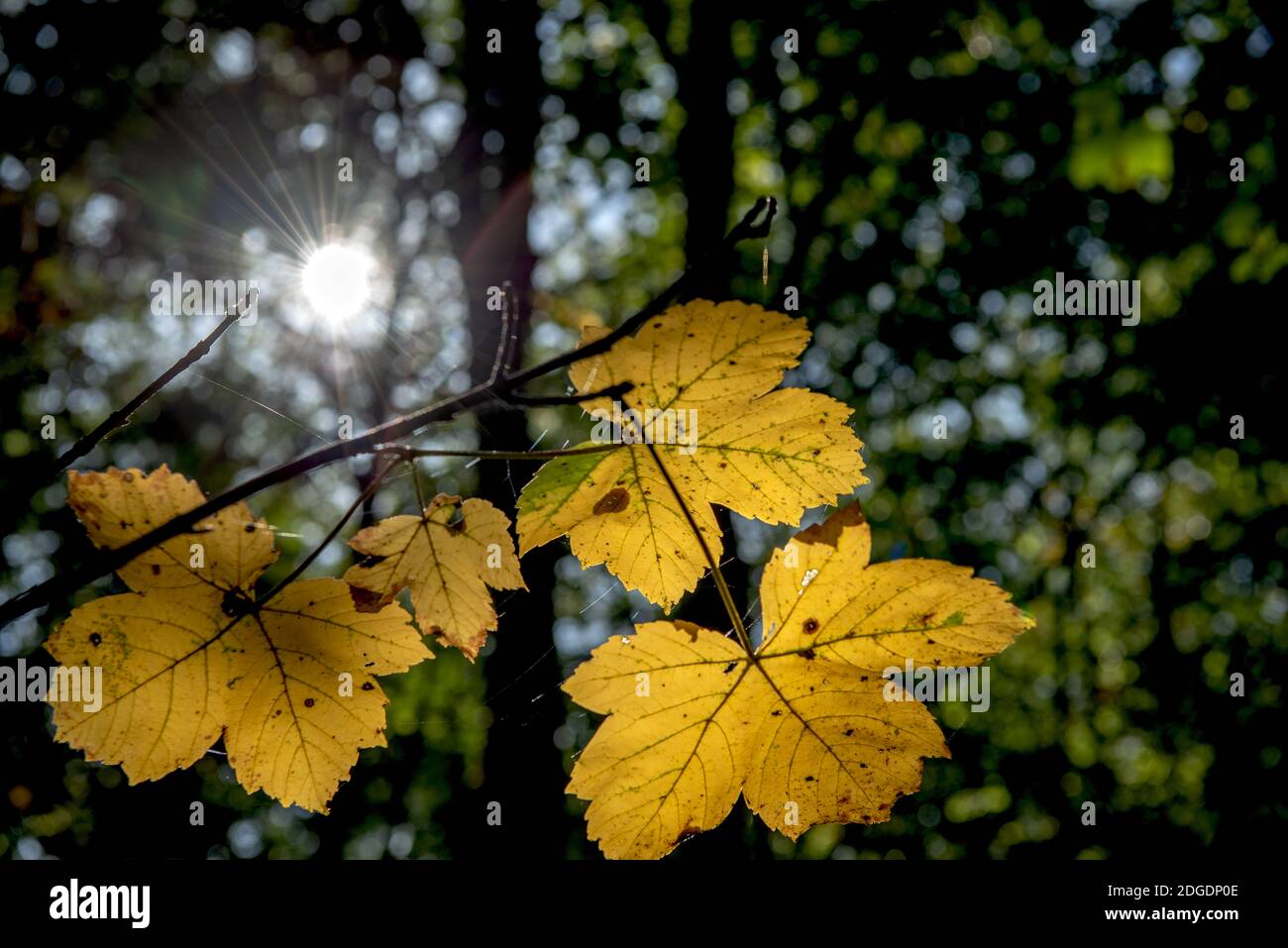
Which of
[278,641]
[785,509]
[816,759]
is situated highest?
[785,509]

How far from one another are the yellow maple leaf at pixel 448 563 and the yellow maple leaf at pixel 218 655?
0.08 m

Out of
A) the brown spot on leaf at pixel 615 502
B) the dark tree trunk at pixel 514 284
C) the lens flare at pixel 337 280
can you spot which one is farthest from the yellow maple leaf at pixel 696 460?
the lens flare at pixel 337 280

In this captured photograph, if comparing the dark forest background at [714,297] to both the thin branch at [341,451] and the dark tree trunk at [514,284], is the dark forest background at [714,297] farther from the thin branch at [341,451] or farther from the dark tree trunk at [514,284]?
the thin branch at [341,451]

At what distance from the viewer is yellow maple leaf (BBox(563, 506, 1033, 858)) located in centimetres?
97

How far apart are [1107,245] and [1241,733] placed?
5345 millimetres

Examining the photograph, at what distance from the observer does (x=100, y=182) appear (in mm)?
6234

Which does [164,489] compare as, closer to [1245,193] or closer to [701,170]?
[1245,193]

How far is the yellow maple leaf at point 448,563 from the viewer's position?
1.02 m

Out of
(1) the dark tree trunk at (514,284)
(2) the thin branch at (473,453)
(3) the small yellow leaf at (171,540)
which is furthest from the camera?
(1) the dark tree trunk at (514,284)

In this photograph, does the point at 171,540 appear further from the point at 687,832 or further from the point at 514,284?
the point at 514,284

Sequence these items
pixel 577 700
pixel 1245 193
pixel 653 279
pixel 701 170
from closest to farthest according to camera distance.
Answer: pixel 577 700, pixel 1245 193, pixel 701 170, pixel 653 279

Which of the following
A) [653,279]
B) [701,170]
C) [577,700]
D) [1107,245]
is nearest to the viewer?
[577,700]

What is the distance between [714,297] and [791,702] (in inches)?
184

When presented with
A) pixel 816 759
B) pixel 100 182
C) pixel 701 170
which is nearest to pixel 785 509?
pixel 816 759
